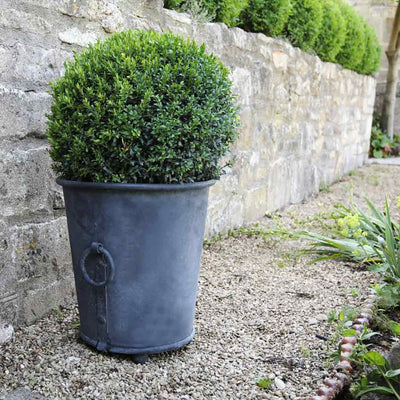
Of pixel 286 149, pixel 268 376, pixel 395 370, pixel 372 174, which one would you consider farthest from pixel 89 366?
pixel 372 174

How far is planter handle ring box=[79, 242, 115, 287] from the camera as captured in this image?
1.90 metres

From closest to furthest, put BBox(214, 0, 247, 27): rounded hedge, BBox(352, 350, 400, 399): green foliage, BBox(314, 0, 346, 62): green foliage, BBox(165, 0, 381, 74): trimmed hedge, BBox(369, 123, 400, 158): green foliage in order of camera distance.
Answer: BBox(352, 350, 400, 399): green foliage
BBox(214, 0, 247, 27): rounded hedge
BBox(165, 0, 381, 74): trimmed hedge
BBox(314, 0, 346, 62): green foliage
BBox(369, 123, 400, 158): green foliage

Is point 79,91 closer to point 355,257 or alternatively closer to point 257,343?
point 257,343

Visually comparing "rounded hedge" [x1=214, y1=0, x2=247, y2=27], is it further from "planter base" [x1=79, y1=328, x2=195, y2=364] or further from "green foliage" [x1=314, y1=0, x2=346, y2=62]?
"planter base" [x1=79, y1=328, x2=195, y2=364]

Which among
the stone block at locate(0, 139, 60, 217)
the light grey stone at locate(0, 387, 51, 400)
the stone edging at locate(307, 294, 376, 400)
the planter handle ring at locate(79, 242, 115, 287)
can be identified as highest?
the stone block at locate(0, 139, 60, 217)

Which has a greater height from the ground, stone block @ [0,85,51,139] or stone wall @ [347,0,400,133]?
stone wall @ [347,0,400,133]

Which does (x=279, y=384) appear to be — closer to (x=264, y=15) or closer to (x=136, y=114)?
(x=136, y=114)

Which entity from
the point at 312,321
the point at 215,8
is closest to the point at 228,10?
the point at 215,8

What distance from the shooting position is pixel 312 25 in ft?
16.2

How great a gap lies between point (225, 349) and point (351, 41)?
16.8 ft

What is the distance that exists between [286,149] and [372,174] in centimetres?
262

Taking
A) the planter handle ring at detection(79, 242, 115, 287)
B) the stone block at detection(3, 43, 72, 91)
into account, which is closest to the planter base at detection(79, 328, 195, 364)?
the planter handle ring at detection(79, 242, 115, 287)

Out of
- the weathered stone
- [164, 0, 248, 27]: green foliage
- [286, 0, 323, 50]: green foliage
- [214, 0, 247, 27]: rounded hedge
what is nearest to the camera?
the weathered stone

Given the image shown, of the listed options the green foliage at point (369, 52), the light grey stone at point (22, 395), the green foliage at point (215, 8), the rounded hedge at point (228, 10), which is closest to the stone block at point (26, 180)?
the light grey stone at point (22, 395)
